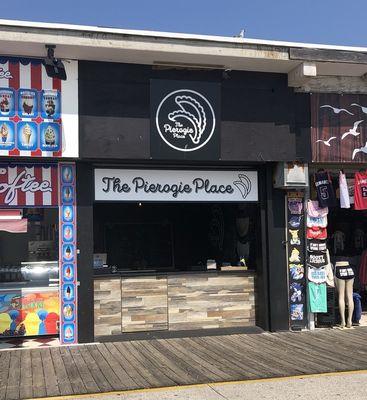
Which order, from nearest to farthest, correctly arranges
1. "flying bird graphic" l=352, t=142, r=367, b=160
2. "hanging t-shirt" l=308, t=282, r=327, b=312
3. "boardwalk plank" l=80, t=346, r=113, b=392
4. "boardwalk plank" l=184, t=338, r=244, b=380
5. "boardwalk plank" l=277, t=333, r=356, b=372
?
"boardwalk plank" l=80, t=346, r=113, b=392 → "boardwalk plank" l=184, t=338, r=244, b=380 → "boardwalk plank" l=277, t=333, r=356, b=372 → "hanging t-shirt" l=308, t=282, r=327, b=312 → "flying bird graphic" l=352, t=142, r=367, b=160

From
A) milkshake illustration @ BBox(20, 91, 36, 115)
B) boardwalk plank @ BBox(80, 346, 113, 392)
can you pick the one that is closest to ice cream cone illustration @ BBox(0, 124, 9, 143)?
milkshake illustration @ BBox(20, 91, 36, 115)

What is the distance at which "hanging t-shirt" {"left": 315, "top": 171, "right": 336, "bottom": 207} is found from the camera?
8.97 meters

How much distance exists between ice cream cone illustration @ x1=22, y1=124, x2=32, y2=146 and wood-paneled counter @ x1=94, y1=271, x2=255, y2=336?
2.50m

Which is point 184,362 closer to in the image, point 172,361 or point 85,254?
point 172,361

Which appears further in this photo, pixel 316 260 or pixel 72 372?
pixel 316 260

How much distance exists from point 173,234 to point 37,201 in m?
3.60

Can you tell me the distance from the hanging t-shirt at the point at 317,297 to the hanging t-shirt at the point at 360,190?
168cm

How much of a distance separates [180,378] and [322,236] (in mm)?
4257

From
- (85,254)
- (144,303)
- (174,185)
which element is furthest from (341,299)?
(85,254)

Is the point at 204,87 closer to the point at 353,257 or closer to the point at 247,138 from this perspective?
the point at 247,138

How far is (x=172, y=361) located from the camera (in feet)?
22.3

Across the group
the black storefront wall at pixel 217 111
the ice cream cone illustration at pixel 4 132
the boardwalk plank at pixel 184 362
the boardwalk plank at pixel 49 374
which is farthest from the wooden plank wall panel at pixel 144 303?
the ice cream cone illustration at pixel 4 132

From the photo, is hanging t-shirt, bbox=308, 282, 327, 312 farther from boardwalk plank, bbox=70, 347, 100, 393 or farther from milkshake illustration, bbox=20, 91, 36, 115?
milkshake illustration, bbox=20, 91, 36, 115

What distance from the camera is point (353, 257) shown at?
11.5 meters
